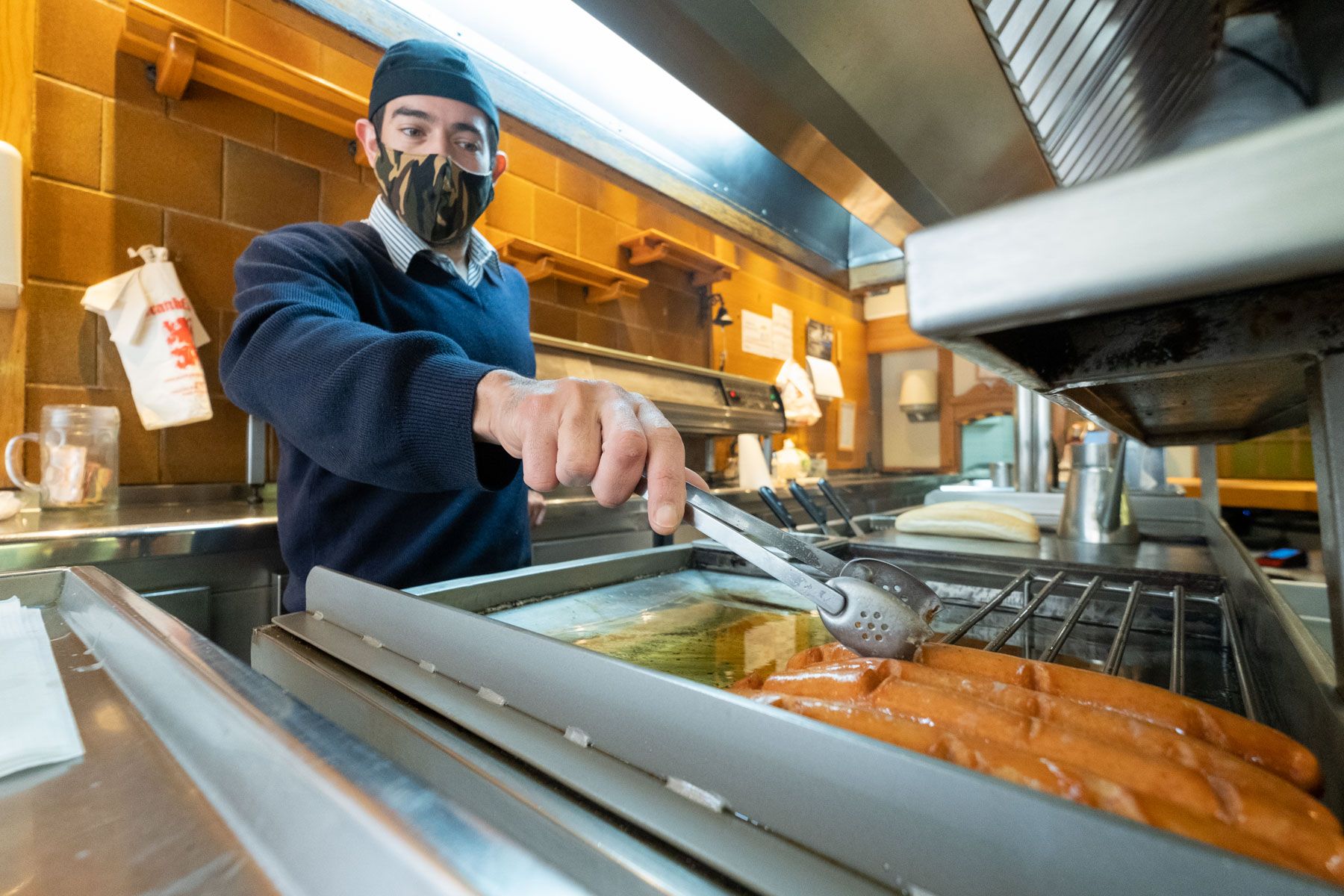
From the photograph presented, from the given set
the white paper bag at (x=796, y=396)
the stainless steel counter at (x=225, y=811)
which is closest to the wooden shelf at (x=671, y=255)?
the white paper bag at (x=796, y=396)

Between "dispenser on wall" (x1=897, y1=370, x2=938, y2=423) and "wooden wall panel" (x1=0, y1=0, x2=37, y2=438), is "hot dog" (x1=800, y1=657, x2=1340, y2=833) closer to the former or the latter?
"wooden wall panel" (x1=0, y1=0, x2=37, y2=438)

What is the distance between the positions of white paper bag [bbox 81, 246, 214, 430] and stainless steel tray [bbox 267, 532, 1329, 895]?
4.47 ft

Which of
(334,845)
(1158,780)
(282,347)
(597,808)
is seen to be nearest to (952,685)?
(1158,780)

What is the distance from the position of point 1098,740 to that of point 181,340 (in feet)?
7.13

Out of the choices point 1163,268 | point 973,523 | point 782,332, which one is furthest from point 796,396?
point 1163,268

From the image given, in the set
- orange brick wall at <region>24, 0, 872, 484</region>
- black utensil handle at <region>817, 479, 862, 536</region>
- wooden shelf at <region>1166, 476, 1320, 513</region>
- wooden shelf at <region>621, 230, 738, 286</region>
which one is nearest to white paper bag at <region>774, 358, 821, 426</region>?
wooden shelf at <region>621, 230, 738, 286</region>

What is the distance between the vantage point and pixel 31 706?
0.46m

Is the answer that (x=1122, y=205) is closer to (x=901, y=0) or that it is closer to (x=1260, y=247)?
(x=1260, y=247)

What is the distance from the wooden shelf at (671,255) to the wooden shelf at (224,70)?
1484 millimetres

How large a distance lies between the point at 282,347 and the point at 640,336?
2588 mm

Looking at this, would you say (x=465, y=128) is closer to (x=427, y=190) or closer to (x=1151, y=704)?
(x=427, y=190)

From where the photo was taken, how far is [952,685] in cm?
51

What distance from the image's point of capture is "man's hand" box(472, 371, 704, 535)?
0.58 metres

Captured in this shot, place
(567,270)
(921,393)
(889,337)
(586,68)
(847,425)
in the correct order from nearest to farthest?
(586,68)
(567,270)
(847,425)
(921,393)
(889,337)
